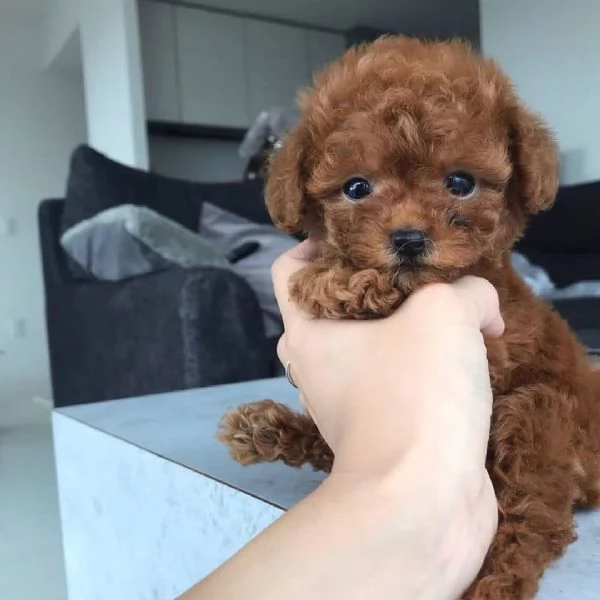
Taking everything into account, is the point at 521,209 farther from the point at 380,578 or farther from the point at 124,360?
the point at 124,360

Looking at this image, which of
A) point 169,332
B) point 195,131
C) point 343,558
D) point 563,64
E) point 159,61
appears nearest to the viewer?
point 343,558

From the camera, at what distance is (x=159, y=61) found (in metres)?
5.52

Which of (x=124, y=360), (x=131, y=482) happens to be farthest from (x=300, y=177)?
(x=124, y=360)

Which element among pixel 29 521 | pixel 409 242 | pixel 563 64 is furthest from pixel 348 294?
pixel 563 64

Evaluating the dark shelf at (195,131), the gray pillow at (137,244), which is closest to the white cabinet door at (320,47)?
the dark shelf at (195,131)

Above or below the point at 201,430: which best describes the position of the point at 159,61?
above

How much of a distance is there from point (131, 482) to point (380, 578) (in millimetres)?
729

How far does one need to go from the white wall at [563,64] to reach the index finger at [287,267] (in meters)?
3.41

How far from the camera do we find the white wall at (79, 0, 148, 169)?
4688mm

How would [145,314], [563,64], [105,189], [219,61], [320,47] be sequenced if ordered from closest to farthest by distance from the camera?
1. [145,314]
2. [105,189]
3. [563,64]
4. [219,61]
5. [320,47]

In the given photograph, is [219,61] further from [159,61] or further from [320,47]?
[320,47]

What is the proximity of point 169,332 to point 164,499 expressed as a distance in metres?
1.33

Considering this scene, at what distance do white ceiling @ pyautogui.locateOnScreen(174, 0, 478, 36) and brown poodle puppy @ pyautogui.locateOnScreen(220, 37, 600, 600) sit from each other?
17.7 feet

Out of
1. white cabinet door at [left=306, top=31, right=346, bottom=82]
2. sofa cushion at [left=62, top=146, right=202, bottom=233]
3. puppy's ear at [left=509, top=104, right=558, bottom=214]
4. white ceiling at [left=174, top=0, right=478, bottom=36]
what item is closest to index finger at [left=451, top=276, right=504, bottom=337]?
puppy's ear at [left=509, top=104, right=558, bottom=214]
